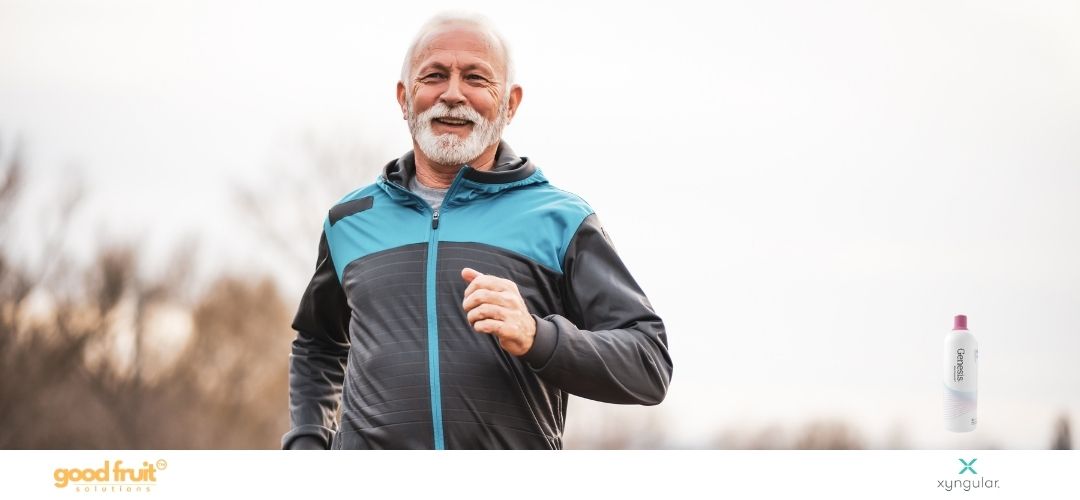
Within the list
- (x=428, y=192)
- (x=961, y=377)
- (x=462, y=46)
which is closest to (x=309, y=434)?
(x=428, y=192)

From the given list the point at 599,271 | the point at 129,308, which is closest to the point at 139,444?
the point at 129,308

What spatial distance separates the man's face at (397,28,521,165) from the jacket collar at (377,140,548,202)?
62 mm

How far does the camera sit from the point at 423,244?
2.70 m

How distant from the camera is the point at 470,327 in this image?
2605mm

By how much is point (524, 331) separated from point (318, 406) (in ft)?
2.94

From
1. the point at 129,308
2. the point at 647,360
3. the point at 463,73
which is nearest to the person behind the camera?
the point at 647,360

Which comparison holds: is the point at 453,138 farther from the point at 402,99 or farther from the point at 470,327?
the point at 470,327

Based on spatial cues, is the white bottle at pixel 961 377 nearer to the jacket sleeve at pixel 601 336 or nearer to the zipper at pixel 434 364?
the jacket sleeve at pixel 601 336

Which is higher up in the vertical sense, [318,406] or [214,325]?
[214,325]

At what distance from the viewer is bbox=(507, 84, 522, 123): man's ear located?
2.91 m

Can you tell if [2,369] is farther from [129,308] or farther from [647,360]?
[647,360]

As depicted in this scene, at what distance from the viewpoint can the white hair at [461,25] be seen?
2.84 m
